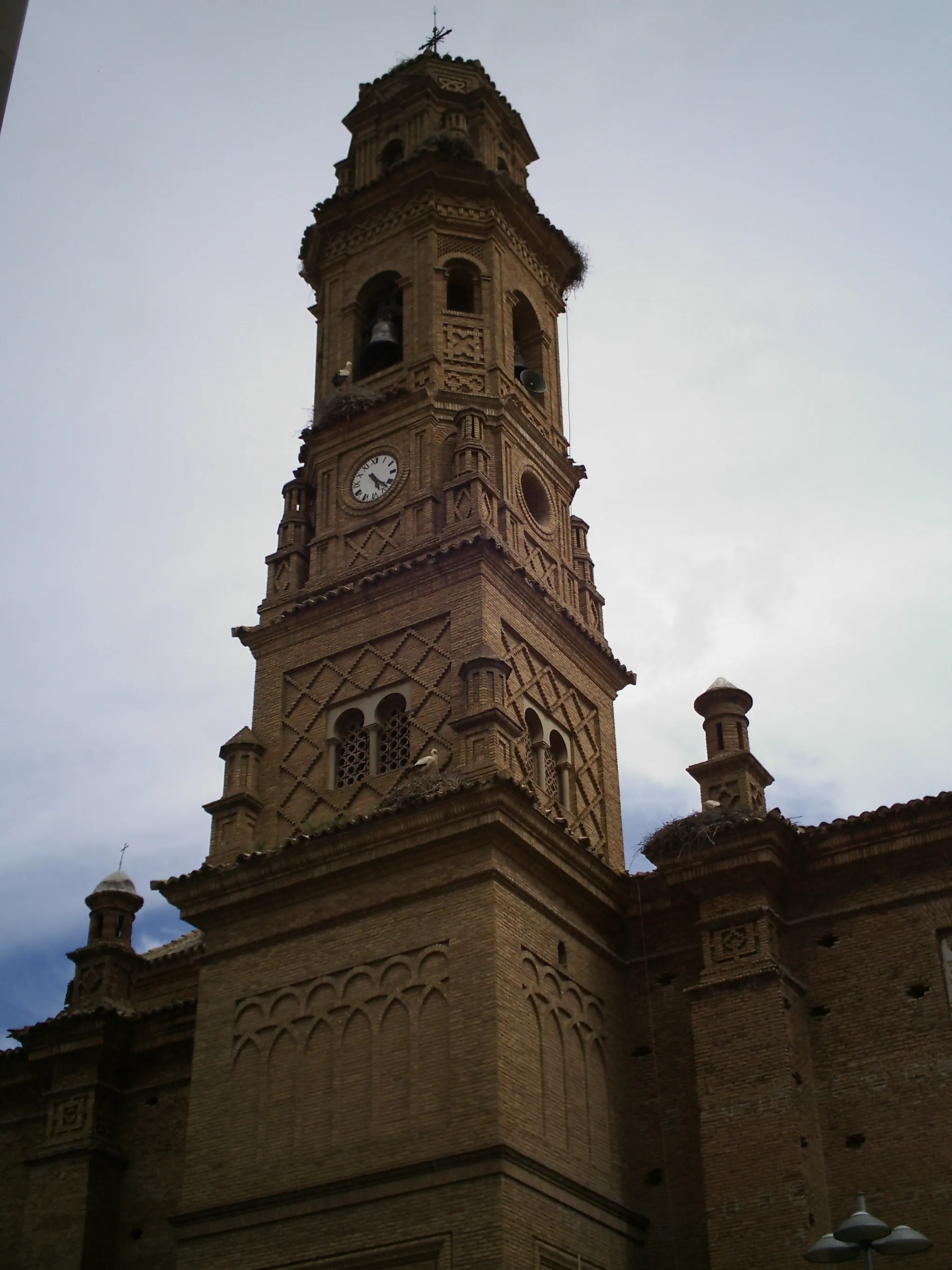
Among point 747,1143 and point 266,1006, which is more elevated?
point 266,1006

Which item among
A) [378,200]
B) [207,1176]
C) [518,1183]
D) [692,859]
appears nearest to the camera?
[518,1183]

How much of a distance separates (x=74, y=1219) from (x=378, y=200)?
15975 millimetres

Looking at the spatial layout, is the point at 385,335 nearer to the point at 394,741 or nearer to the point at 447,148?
the point at 447,148

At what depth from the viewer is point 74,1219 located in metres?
20.5

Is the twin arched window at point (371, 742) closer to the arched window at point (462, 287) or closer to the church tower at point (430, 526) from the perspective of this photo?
the church tower at point (430, 526)

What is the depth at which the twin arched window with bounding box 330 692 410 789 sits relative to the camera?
2042 centimetres

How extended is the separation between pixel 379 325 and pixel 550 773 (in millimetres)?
8015

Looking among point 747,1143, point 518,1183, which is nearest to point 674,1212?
point 747,1143

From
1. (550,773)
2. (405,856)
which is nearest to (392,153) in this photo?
(550,773)

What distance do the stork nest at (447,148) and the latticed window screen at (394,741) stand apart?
10204 mm

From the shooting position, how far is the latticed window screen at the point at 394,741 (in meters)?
20.3

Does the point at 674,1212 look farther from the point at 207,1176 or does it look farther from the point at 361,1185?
the point at 207,1176

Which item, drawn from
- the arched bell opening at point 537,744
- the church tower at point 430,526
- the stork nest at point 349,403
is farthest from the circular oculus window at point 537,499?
the arched bell opening at point 537,744

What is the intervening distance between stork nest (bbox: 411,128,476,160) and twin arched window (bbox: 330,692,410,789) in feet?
33.0
